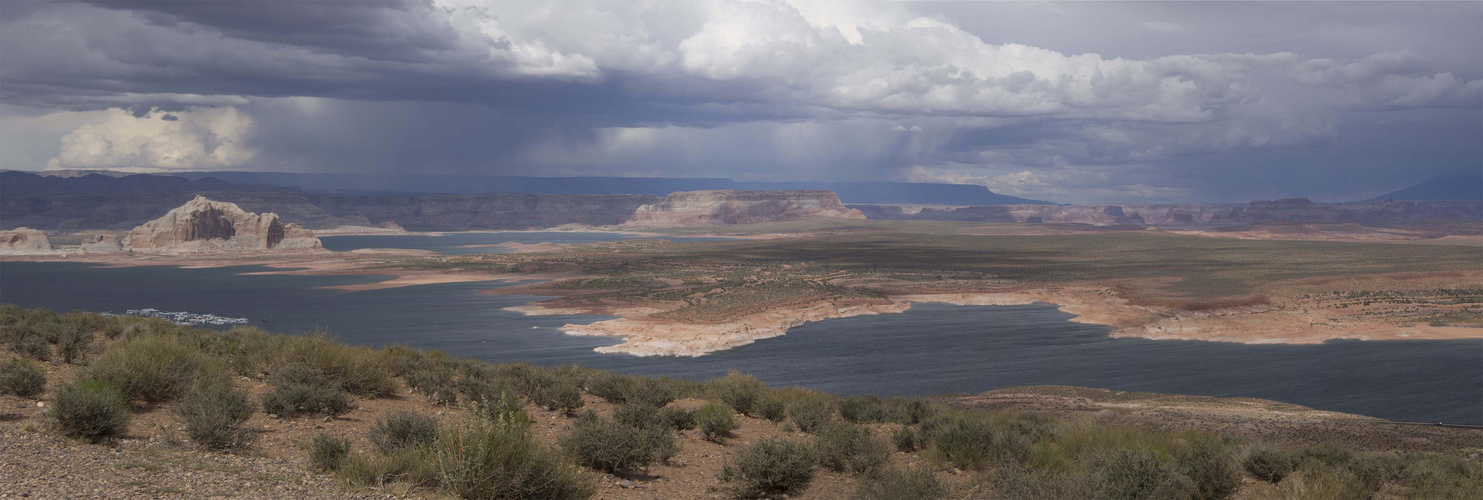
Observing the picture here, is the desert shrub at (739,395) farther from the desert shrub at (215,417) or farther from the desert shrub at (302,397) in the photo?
the desert shrub at (215,417)

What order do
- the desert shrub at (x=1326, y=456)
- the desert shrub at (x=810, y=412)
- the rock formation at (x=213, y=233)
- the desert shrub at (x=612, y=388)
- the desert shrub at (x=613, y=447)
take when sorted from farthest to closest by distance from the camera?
the rock formation at (x=213, y=233)
the desert shrub at (x=612, y=388)
the desert shrub at (x=810, y=412)
the desert shrub at (x=1326, y=456)
the desert shrub at (x=613, y=447)

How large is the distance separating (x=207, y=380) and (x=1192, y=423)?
62.8 feet

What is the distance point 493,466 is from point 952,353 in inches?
1527

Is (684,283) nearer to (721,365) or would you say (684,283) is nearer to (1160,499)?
(721,365)

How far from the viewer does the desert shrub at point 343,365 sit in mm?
13053

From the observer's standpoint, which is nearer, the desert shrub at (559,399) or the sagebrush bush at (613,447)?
the sagebrush bush at (613,447)

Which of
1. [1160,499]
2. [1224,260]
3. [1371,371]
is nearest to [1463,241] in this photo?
[1224,260]

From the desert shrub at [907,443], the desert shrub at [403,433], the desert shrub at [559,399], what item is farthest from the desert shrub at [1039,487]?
the desert shrub at [559,399]

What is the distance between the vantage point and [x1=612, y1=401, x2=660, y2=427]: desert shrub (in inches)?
464

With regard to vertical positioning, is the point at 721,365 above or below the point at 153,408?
below

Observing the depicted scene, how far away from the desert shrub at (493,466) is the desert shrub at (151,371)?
5141 mm

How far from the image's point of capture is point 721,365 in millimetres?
39719

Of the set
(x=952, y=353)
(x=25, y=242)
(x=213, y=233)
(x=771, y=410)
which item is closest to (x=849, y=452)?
(x=771, y=410)

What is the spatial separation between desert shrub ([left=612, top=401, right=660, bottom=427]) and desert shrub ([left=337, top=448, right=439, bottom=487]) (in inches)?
144
